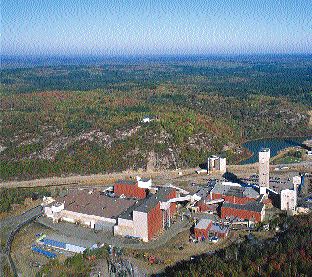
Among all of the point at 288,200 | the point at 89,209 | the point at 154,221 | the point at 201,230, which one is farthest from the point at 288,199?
the point at 89,209

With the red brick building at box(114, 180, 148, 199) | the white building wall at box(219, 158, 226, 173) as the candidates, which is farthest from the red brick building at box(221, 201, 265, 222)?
the white building wall at box(219, 158, 226, 173)

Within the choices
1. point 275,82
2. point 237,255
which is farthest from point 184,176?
point 275,82

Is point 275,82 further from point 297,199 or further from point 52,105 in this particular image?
point 297,199

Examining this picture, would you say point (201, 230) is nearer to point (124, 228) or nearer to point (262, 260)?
point (124, 228)

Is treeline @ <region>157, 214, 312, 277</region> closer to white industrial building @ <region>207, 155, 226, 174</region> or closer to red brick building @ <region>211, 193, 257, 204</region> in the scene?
red brick building @ <region>211, 193, 257, 204</region>

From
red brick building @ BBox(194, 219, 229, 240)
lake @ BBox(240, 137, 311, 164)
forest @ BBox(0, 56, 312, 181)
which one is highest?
forest @ BBox(0, 56, 312, 181)
